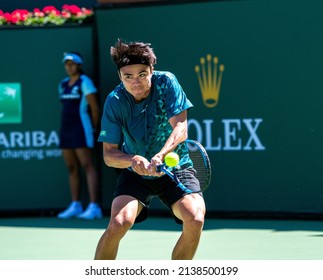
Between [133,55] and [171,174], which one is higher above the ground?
[133,55]

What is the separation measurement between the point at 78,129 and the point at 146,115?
157 inches

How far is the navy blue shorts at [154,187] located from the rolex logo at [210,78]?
3.42 meters

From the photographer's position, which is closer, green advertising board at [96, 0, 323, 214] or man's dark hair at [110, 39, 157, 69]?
man's dark hair at [110, 39, 157, 69]

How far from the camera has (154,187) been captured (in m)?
5.48

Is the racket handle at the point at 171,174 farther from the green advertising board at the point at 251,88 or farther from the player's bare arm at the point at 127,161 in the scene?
the green advertising board at the point at 251,88

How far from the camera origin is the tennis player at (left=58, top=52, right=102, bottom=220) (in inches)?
364

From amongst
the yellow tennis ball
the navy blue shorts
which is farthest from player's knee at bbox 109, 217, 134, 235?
the yellow tennis ball

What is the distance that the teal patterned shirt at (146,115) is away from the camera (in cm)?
543

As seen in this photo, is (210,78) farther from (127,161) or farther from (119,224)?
(119,224)

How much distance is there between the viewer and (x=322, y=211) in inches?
334

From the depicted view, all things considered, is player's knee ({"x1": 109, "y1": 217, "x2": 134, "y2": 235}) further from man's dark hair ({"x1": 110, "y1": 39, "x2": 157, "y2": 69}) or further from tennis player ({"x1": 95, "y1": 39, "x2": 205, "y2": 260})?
man's dark hair ({"x1": 110, "y1": 39, "x2": 157, "y2": 69})

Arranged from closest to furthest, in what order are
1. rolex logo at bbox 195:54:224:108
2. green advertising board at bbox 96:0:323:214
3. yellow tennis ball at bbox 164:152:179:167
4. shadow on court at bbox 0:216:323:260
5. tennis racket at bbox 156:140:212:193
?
yellow tennis ball at bbox 164:152:179:167 < tennis racket at bbox 156:140:212:193 < shadow on court at bbox 0:216:323:260 < green advertising board at bbox 96:0:323:214 < rolex logo at bbox 195:54:224:108

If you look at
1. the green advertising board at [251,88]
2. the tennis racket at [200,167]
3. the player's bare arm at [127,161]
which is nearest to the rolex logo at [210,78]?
the green advertising board at [251,88]

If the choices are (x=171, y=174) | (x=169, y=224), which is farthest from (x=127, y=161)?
(x=169, y=224)
